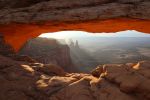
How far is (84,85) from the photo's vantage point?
7.51m

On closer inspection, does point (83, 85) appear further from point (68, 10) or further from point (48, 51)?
point (48, 51)

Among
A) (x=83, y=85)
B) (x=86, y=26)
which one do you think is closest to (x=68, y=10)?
(x=86, y=26)

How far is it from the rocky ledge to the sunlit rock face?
1488 mm

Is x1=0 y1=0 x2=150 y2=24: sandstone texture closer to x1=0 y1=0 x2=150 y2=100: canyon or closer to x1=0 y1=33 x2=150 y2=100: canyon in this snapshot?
x1=0 y1=0 x2=150 y2=100: canyon

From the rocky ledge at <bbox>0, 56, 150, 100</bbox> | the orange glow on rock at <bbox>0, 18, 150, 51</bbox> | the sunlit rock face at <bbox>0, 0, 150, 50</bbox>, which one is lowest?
the rocky ledge at <bbox>0, 56, 150, 100</bbox>

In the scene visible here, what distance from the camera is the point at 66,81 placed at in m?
7.86

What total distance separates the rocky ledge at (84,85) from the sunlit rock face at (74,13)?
1488 mm

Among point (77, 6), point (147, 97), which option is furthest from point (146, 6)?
point (147, 97)

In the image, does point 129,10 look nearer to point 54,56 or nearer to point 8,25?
point 8,25

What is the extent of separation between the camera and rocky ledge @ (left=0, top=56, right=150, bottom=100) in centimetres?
696

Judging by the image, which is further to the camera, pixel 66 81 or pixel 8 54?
pixel 8 54

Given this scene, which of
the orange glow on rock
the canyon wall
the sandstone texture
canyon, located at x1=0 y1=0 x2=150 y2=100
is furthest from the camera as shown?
the canyon wall

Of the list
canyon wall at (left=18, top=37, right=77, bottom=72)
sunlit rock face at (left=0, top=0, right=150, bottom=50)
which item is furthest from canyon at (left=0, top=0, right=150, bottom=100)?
canyon wall at (left=18, top=37, right=77, bottom=72)

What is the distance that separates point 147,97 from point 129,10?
2.40m
